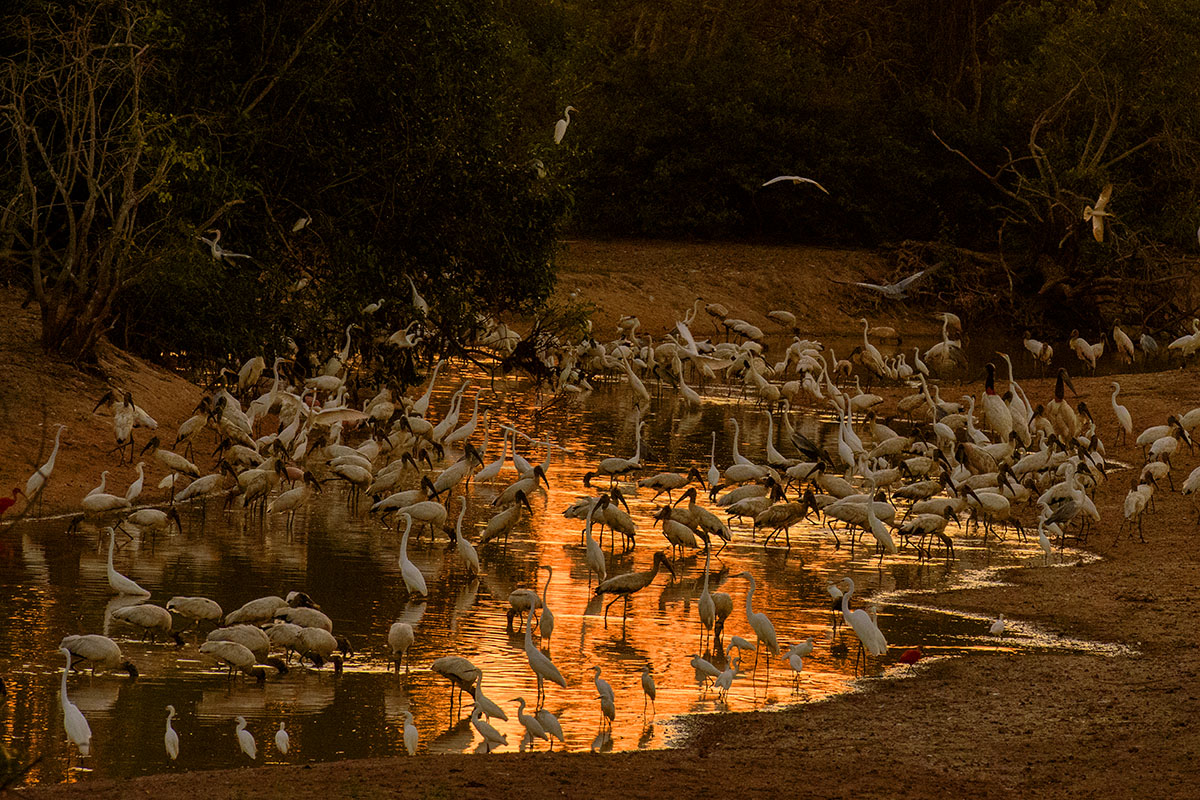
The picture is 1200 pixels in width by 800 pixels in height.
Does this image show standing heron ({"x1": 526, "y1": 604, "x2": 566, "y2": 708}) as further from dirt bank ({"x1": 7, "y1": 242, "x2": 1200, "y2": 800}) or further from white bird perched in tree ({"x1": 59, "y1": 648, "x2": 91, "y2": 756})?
white bird perched in tree ({"x1": 59, "y1": 648, "x2": 91, "y2": 756})

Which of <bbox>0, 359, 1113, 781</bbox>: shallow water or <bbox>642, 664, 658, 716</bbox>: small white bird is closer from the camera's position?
<bbox>0, 359, 1113, 781</bbox>: shallow water

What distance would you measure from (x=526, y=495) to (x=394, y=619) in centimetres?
461

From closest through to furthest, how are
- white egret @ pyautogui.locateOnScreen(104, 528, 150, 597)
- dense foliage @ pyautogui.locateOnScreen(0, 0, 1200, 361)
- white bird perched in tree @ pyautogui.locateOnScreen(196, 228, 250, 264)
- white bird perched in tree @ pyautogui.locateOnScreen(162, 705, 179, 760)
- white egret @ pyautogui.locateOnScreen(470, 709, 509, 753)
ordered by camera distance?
white bird perched in tree @ pyautogui.locateOnScreen(162, 705, 179, 760) → white egret @ pyautogui.locateOnScreen(470, 709, 509, 753) → white egret @ pyautogui.locateOnScreen(104, 528, 150, 597) → dense foliage @ pyautogui.locateOnScreen(0, 0, 1200, 361) → white bird perched in tree @ pyautogui.locateOnScreen(196, 228, 250, 264)

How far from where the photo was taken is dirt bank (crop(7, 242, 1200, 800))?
692cm

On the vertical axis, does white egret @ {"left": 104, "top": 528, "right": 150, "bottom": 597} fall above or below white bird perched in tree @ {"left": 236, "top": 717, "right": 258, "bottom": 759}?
above

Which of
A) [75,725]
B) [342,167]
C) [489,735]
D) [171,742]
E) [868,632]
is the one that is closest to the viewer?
[75,725]

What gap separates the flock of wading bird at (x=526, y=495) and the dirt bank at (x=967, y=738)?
20.9 inches

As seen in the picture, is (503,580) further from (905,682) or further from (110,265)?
(110,265)

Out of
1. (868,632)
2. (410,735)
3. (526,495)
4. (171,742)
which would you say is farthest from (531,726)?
(526,495)

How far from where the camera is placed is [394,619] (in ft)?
35.0

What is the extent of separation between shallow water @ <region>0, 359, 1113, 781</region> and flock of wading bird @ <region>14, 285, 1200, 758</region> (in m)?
0.16

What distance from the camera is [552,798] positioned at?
21.9 ft

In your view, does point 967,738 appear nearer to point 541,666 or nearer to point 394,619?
point 541,666

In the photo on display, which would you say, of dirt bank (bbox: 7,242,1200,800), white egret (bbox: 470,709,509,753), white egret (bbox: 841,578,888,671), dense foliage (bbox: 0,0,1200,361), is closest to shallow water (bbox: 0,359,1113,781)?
white egret (bbox: 470,709,509,753)
